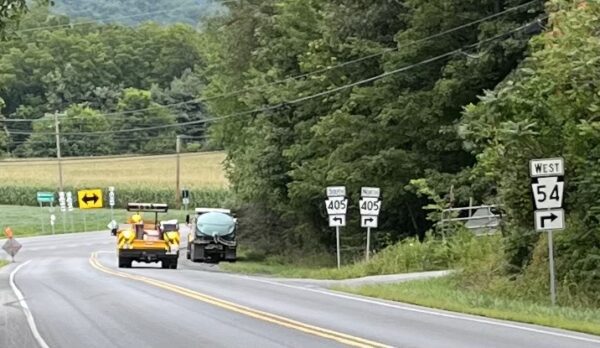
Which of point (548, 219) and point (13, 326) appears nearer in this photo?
point (13, 326)

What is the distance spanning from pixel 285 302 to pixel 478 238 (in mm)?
10949

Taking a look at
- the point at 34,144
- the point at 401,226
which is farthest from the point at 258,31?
the point at 34,144

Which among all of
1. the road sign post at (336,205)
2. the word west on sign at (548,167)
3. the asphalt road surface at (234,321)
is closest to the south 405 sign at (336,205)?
the road sign post at (336,205)

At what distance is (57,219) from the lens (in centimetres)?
9362

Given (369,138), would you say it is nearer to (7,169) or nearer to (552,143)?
(552,143)

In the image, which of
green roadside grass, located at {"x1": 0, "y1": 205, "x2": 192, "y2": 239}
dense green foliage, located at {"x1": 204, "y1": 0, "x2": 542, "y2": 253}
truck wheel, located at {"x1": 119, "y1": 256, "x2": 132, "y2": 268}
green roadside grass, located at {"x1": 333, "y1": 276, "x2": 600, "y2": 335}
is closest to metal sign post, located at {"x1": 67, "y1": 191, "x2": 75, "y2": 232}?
green roadside grass, located at {"x1": 0, "y1": 205, "x2": 192, "y2": 239}

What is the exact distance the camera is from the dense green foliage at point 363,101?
35.4m

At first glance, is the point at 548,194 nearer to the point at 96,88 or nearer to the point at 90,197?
the point at 90,197

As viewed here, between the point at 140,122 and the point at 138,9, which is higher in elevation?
the point at 138,9

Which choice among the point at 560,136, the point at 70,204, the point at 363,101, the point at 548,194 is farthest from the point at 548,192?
the point at 70,204

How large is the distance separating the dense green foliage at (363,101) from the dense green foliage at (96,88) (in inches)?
2098

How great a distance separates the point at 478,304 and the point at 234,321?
5687 mm

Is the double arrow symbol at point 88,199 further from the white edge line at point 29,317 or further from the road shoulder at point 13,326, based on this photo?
the road shoulder at point 13,326

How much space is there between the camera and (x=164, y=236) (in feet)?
129
